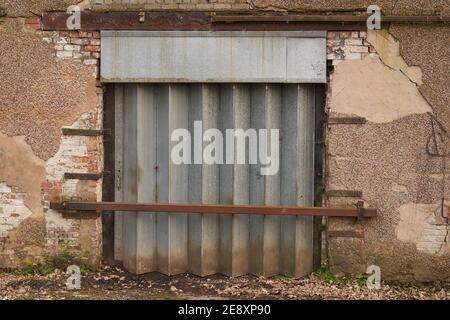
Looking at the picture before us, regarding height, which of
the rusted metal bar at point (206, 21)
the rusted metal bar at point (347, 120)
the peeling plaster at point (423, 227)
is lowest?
the peeling plaster at point (423, 227)

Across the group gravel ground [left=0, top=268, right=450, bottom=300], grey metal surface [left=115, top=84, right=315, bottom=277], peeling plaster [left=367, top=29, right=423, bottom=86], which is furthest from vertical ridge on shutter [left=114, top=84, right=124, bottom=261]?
peeling plaster [left=367, top=29, right=423, bottom=86]

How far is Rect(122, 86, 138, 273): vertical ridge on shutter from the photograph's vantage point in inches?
262

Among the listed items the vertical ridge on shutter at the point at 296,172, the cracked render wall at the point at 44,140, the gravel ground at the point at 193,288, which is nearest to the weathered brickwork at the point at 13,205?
the cracked render wall at the point at 44,140

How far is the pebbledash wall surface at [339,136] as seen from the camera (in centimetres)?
629

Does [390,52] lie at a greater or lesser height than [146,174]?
greater

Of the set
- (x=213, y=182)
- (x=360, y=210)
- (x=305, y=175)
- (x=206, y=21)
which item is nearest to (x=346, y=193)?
(x=360, y=210)

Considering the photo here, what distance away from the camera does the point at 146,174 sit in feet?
21.9

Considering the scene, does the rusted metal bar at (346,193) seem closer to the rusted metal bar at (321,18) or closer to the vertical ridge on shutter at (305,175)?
the vertical ridge on shutter at (305,175)

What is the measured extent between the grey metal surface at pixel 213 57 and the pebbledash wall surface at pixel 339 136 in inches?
5.6

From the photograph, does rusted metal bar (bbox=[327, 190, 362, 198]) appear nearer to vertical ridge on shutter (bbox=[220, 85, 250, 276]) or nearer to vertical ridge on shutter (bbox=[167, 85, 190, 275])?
vertical ridge on shutter (bbox=[220, 85, 250, 276])

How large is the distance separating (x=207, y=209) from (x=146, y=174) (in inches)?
26.9

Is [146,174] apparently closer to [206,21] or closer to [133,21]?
[133,21]

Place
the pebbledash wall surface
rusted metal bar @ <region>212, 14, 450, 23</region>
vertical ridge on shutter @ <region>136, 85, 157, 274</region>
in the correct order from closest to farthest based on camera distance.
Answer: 1. rusted metal bar @ <region>212, 14, 450, 23</region>
2. the pebbledash wall surface
3. vertical ridge on shutter @ <region>136, 85, 157, 274</region>

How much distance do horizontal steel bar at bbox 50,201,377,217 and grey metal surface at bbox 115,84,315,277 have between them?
0.57 ft
